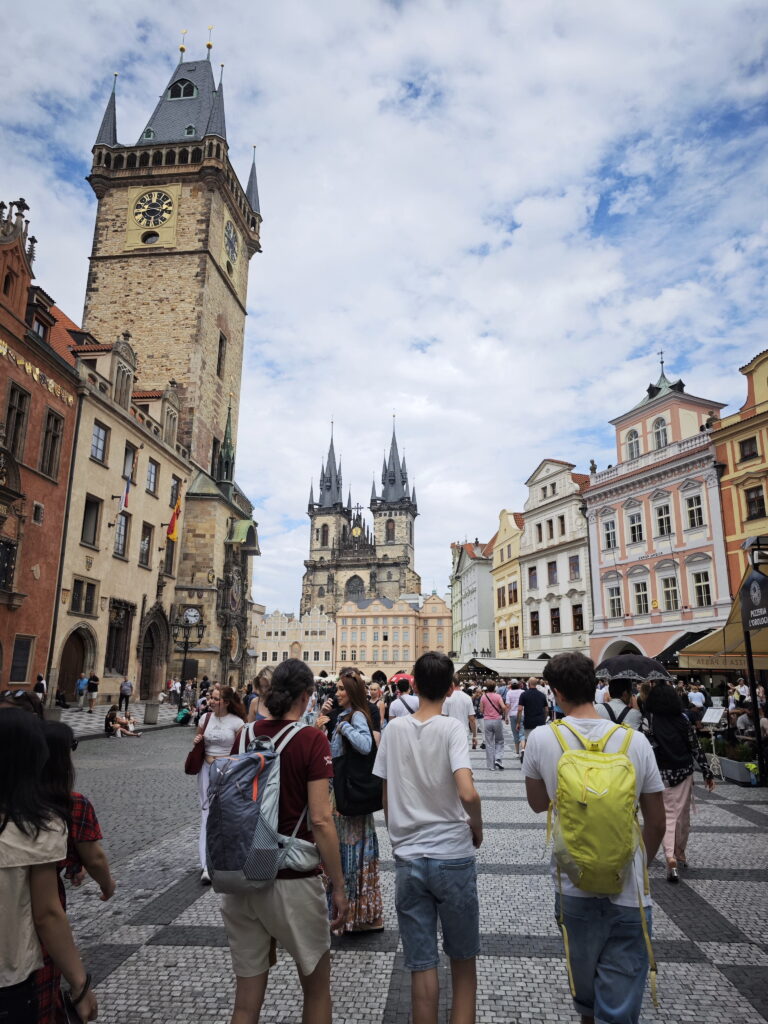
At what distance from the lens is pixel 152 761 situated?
44.5 feet

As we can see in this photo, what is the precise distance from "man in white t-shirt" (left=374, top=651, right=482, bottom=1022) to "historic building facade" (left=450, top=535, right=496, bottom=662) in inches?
1889

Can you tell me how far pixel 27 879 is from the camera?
2283 mm

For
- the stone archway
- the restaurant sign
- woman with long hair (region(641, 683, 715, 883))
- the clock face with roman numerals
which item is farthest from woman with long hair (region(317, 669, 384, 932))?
the clock face with roman numerals

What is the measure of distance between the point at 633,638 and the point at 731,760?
65.1 ft

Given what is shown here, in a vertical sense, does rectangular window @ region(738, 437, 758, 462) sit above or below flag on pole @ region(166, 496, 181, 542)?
above

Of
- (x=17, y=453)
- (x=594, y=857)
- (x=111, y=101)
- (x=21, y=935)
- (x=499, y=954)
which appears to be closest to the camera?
(x=21, y=935)

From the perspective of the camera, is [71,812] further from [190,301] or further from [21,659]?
[190,301]

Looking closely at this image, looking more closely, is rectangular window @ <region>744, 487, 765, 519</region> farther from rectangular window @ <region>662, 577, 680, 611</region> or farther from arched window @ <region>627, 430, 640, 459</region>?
arched window @ <region>627, 430, 640, 459</region>

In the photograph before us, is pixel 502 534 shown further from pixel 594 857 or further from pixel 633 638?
pixel 594 857

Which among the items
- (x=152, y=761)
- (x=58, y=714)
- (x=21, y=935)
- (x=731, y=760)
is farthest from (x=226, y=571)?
(x=21, y=935)

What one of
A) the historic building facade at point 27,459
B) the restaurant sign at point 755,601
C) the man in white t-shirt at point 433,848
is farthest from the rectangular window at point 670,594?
the man in white t-shirt at point 433,848

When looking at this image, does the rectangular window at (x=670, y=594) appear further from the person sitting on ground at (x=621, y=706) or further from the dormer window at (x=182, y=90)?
the dormer window at (x=182, y=90)

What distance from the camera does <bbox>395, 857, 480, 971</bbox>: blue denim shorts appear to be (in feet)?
10.0

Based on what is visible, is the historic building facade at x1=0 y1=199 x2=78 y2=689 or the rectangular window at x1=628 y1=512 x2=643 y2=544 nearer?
the historic building facade at x1=0 y1=199 x2=78 y2=689
